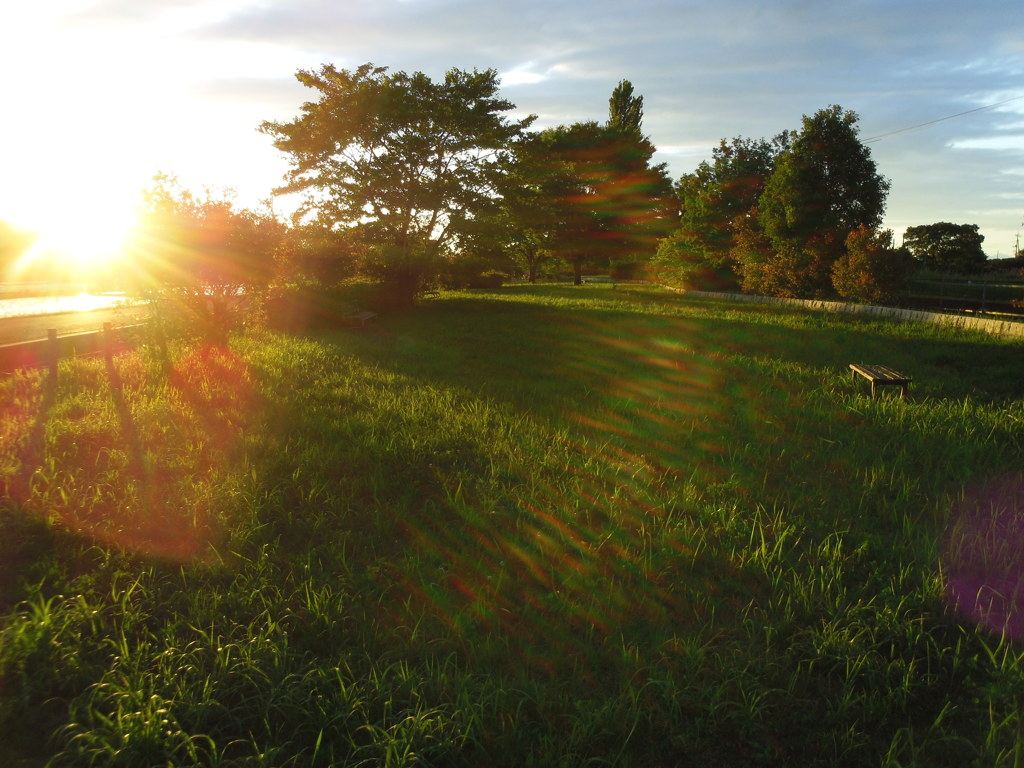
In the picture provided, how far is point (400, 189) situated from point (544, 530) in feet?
71.1

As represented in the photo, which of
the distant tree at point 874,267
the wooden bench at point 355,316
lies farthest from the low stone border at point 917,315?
the wooden bench at point 355,316

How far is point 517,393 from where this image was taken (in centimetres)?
813

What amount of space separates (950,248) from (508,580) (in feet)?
178

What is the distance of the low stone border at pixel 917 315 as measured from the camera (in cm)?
1213

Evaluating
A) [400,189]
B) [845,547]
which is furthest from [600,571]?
[400,189]

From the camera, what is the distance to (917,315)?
14.8m

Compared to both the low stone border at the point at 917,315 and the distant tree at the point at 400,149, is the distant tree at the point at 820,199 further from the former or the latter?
the distant tree at the point at 400,149

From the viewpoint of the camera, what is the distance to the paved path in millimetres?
13383

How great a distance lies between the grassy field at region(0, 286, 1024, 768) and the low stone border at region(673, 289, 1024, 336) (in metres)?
6.23

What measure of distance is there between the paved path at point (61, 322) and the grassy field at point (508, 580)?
7272mm

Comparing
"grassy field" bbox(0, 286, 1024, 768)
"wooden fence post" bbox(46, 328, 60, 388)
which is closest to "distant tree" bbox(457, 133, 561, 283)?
"wooden fence post" bbox(46, 328, 60, 388)

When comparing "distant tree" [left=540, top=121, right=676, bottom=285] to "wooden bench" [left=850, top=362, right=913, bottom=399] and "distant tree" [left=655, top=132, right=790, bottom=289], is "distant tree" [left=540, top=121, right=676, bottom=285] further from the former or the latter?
"wooden bench" [left=850, top=362, right=913, bottom=399]

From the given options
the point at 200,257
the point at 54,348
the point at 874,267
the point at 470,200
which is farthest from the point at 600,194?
the point at 54,348

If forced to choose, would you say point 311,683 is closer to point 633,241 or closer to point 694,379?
point 694,379
